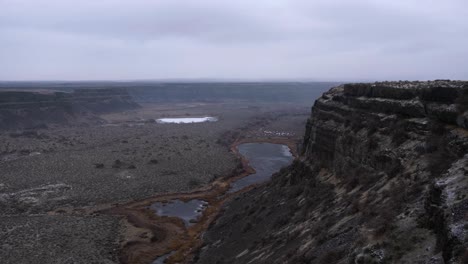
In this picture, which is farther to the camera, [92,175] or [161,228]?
[92,175]

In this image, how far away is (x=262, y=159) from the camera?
68875 millimetres

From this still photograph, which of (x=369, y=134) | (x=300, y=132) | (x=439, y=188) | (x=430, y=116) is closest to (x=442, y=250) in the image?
(x=439, y=188)

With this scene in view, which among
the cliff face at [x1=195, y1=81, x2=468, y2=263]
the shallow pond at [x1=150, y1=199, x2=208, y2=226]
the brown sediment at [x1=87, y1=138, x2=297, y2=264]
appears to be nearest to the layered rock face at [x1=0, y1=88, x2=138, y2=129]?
the brown sediment at [x1=87, y1=138, x2=297, y2=264]

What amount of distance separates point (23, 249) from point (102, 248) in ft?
18.2

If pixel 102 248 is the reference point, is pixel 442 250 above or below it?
above

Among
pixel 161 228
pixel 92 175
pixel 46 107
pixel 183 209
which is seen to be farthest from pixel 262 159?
pixel 46 107

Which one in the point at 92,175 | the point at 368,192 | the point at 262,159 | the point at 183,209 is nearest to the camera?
the point at 368,192

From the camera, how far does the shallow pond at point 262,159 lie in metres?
54.2

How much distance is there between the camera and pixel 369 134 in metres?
27.2

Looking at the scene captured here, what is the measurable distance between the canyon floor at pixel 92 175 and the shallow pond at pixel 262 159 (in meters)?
2.87

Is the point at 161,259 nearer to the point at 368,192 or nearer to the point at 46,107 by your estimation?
the point at 368,192

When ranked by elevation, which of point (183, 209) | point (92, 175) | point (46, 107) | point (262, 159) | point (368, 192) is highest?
point (368, 192)

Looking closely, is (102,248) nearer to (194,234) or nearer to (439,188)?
(194,234)

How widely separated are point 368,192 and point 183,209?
983 inches
